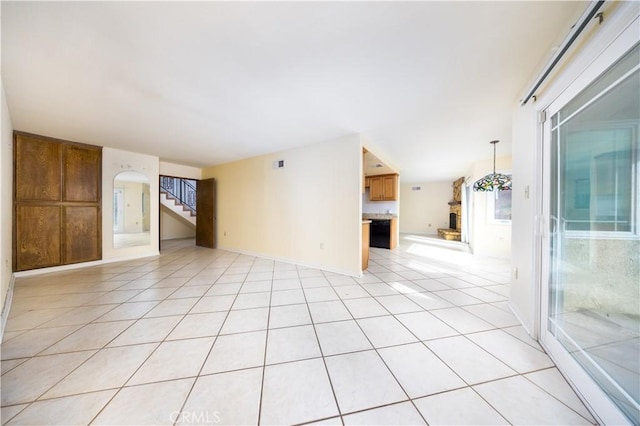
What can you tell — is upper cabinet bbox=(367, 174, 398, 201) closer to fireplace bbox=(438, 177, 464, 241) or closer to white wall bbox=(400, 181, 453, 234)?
fireplace bbox=(438, 177, 464, 241)

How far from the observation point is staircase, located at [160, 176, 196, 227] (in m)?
6.83

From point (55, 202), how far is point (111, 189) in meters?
0.79

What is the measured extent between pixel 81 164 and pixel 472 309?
22.6ft

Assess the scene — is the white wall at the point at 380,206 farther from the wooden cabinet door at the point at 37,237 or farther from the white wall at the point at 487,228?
the wooden cabinet door at the point at 37,237

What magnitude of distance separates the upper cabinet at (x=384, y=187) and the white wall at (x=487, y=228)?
201 cm

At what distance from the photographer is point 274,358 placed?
1541 millimetres

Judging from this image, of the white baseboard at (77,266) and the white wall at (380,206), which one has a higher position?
the white wall at (380,206)

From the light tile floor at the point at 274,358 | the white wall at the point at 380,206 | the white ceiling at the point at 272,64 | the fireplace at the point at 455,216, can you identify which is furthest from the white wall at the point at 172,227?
the fireplace at the point at 455,216

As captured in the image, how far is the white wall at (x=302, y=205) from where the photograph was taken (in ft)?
11.5

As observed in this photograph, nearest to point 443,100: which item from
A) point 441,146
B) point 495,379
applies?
point 441,146

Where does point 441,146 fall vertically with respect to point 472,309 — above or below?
above

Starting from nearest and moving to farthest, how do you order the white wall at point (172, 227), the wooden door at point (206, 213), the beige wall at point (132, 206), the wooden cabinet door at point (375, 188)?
the beige wall at point (132, 206) → the wooden door at point (206, 213) → the wooden cabinet door at point (375, 188) → the white wall at point (172, 227)

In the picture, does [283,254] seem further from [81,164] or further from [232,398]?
[81,164]

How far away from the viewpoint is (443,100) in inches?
93.7
